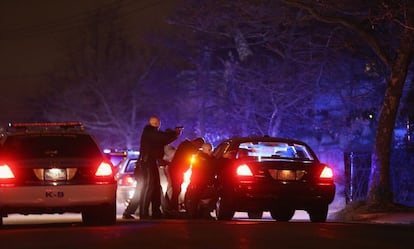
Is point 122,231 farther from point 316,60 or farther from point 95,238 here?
point 316,60

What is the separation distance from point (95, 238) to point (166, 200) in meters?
6.39

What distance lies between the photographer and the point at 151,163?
48.8 ft

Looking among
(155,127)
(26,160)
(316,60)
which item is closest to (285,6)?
(316,60)

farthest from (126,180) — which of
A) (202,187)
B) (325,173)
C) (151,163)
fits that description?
(325,173)

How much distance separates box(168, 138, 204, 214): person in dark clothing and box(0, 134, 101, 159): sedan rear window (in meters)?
3.45

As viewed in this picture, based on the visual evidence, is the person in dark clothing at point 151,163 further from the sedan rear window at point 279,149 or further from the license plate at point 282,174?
the license plate at point 282,174

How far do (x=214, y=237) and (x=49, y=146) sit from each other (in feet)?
12.7

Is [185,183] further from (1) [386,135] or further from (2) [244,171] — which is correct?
(1) [386,135]

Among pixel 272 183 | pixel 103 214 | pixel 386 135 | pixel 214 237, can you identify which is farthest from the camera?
pixel 386 135

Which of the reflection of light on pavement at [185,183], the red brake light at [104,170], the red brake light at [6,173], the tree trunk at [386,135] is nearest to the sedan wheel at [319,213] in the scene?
the reflection of light on pavement at [185,183]

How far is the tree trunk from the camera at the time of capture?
18.8m

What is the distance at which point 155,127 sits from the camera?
584 inches

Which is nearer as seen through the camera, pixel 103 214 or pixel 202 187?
pixel 103 214

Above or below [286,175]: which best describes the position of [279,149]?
above
